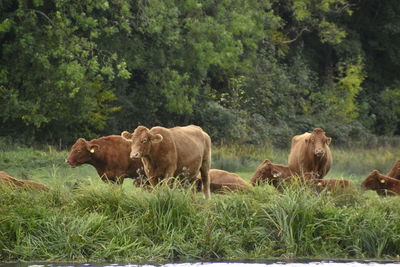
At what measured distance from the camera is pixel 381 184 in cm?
2191

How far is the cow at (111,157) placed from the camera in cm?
2208

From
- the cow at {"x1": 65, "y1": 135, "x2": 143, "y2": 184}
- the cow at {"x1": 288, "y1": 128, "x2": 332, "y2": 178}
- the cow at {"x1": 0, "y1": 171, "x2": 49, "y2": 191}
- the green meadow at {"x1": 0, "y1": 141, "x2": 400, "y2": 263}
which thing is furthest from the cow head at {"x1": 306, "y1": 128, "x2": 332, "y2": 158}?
the cow at {"x1": 0, "y1": 171, "x2": 49, "y2": 191}

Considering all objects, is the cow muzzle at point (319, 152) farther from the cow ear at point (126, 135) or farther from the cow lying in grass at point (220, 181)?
the cow ear at point (126, 135)

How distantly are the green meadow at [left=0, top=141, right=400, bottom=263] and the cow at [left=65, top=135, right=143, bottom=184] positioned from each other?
502cm

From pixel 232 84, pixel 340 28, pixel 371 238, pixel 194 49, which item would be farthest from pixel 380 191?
pixel 340 28

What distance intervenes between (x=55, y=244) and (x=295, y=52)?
37.7 meters

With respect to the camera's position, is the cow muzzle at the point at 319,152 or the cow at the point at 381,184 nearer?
the cow at the point at 381,184

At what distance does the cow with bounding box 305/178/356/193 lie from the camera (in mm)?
18531

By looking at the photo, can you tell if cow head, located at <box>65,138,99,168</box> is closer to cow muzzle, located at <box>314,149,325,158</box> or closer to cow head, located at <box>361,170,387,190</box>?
cow muzzle, located at <box>314,149,325,158</box>

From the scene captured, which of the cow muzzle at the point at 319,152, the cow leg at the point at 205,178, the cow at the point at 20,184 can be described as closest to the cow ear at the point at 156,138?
the cow at the point at 20,184

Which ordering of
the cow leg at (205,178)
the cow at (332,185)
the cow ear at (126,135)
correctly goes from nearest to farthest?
the cow at (332,185) < the cow ear at (126,135) < the cow leg at (205,178)

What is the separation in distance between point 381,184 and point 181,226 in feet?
22.5

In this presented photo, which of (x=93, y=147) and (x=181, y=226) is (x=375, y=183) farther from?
(x=181, y=226)

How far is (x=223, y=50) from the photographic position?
1663 inches
